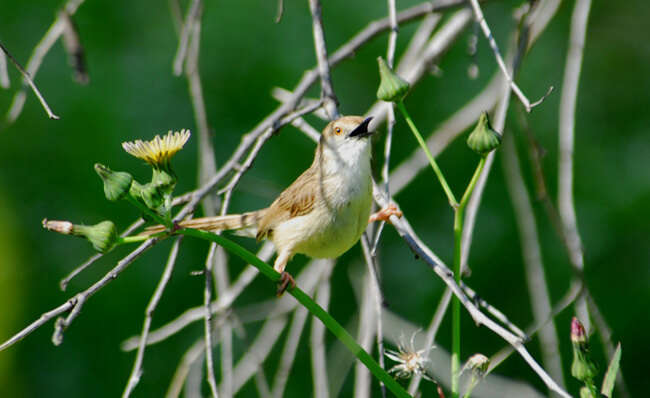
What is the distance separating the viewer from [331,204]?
10.7ft

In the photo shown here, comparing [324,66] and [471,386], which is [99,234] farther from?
[324,66]

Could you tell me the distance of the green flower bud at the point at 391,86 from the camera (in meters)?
2.32

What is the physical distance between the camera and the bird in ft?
10.4

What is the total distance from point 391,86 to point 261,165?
181 inches

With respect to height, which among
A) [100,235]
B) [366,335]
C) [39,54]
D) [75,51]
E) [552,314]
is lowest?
[552,314]

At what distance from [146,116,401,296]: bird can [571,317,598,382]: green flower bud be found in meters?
0.97

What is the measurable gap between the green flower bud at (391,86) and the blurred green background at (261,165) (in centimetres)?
374

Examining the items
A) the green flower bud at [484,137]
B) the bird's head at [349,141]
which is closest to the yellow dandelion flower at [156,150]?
the green flower bud at [484,137]

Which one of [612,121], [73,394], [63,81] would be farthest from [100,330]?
[612,121]

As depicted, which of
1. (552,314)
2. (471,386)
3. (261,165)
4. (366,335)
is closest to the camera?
(471,386)

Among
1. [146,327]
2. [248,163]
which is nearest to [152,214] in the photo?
[146,327]

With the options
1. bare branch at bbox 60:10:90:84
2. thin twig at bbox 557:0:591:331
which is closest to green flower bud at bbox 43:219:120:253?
bare branch at bbox 60:10:90:84

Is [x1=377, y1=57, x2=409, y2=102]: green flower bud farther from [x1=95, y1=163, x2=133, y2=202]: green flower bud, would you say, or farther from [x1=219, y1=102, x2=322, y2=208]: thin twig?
[x1=95, y1=163, x2=133, y2=202]: green flower bud

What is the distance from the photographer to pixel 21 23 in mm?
7773
